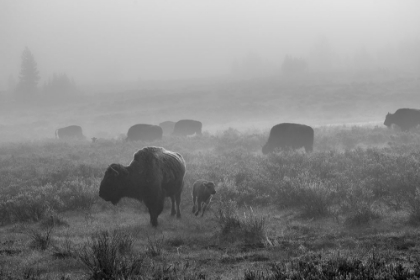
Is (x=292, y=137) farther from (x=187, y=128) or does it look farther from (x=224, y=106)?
(x=224, y=106)

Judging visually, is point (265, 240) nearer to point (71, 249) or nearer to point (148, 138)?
point (71, 249)

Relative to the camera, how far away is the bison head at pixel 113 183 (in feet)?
28.8

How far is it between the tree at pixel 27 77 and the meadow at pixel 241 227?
252ft

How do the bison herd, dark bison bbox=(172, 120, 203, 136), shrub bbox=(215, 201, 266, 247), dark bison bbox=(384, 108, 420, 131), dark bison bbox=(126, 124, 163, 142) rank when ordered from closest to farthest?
shrub bbox=(215, 201, 266, 247), the bison herd, dark bison bbox=(384, 108, 420, 131), dark bison bbox=(126, 124, 163, 142), dark bison bbox=(172, 120, 203, 136)

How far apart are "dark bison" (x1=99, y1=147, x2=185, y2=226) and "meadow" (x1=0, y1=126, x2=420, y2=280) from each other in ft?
2.11

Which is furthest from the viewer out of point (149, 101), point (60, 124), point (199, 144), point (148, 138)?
point (149, 101)

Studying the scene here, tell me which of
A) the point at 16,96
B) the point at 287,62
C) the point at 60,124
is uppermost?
the point at 287,62

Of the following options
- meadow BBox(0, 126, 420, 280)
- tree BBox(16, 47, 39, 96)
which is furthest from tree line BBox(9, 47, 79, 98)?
meadow BBox(0, 126, 420, 280)

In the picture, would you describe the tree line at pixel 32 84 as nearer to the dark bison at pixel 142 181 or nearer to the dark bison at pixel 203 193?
the dark bison at pixel 203 193

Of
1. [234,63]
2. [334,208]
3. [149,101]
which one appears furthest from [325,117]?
[234,63]

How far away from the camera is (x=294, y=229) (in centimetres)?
806

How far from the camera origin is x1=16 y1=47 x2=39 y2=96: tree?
82.8 meters

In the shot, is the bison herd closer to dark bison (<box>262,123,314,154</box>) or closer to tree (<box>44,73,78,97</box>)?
dark bison (<box>262,123,314,154</box>)

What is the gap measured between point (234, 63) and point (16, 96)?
3036 inches
